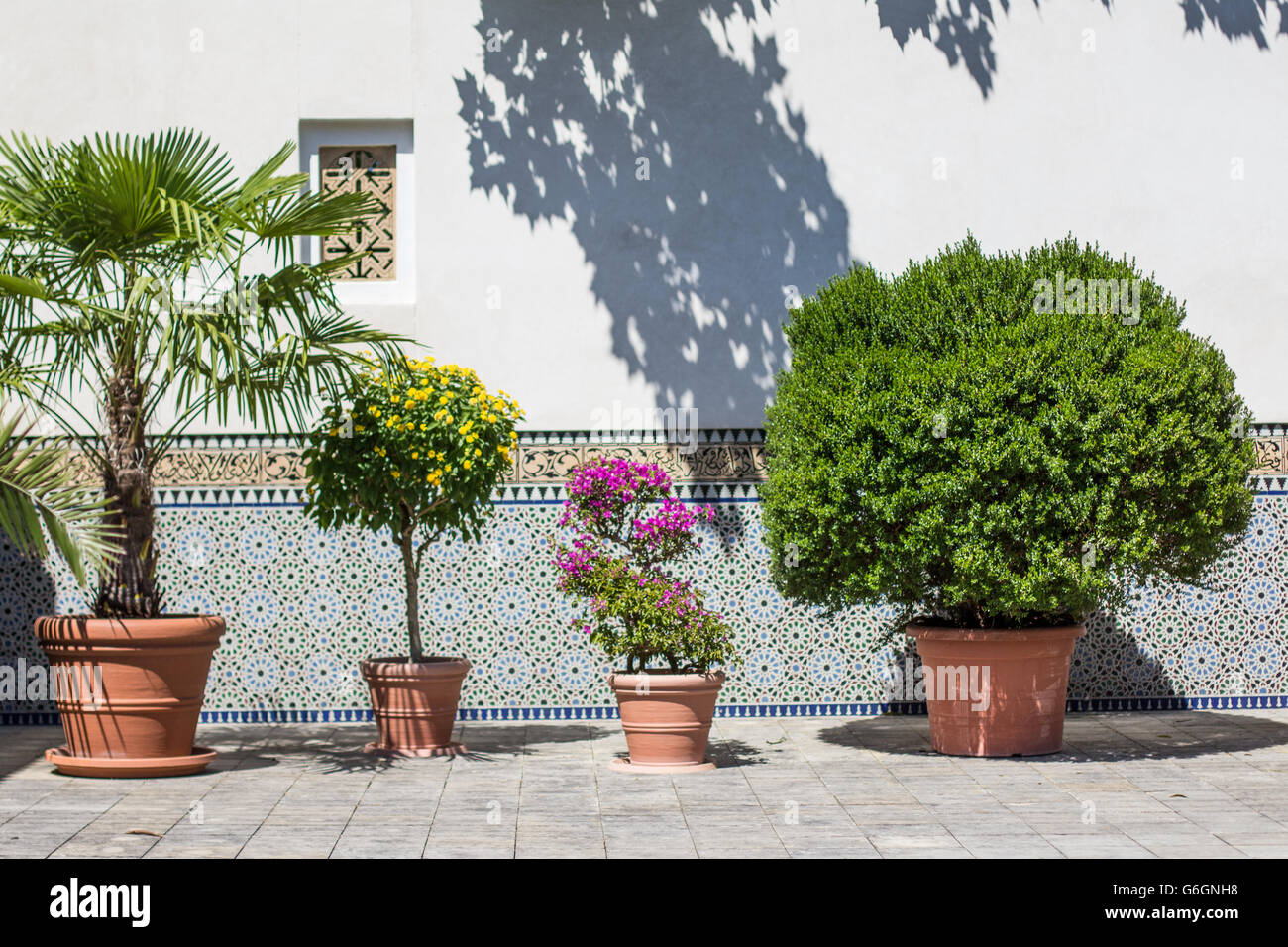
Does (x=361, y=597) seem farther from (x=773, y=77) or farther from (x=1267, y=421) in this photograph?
(x=1267, y=421)

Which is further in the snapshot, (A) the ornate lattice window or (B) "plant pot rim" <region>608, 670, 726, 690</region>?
(A) the ornate lattice window

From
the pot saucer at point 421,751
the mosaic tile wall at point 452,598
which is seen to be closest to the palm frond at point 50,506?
the pot saucer at point 421,751

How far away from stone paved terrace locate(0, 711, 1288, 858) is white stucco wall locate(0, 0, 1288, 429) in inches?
96.0

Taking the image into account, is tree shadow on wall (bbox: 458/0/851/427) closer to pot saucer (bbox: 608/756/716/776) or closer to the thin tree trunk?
the thin tree trunk

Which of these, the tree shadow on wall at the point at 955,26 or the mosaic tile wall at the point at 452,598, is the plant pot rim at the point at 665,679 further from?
the tree shadow on wall at the point at 955,26

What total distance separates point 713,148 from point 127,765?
5.25 metres

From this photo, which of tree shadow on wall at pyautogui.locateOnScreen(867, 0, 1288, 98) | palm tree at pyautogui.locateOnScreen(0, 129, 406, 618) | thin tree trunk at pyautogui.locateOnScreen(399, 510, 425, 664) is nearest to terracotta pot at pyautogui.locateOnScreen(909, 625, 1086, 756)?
thin tree trunk at pyautogui.locateOnScreen(399, 510, 425, 664)

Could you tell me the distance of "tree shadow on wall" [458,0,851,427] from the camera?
9.99 metres

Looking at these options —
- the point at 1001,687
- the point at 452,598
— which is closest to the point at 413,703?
the point at 452,598

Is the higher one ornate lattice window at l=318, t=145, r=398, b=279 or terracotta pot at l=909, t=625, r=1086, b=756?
ornate lattice window at l=318, t=145, r=398, b=279

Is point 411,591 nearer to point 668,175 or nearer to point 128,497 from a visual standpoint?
point 128,497

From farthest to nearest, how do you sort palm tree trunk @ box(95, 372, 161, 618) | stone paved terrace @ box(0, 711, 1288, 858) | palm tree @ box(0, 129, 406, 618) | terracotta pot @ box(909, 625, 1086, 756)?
terracotta pot @ box(909, 625, 1086, 756) < palm tree trunk @ box(95, 372, 161, 618) < palm tree @ box(0, 129, 406, 618) < stone paved terrace @ box(0, 711, 1288, 858)
